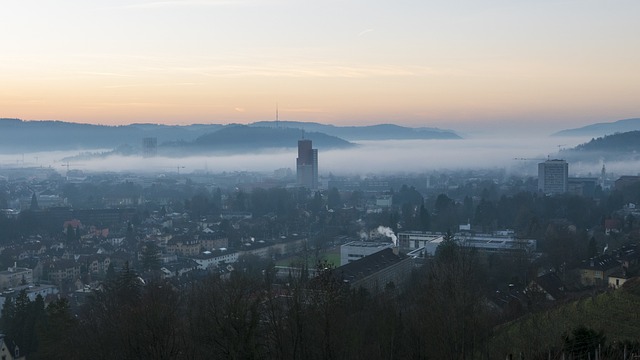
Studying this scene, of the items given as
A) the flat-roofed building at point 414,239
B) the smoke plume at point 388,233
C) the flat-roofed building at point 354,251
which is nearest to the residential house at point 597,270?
the flat-roofed building at point 354,251

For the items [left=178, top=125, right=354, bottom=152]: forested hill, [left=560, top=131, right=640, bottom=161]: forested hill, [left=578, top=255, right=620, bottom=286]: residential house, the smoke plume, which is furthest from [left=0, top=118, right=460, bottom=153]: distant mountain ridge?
[left=578, top=255, right=620, bottom=286]: residential house

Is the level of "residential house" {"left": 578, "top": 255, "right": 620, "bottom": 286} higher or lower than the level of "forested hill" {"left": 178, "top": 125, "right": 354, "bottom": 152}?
lower

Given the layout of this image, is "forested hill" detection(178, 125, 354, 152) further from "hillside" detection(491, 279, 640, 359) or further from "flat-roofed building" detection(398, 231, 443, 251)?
"hillside" detection(491, 279, 640, 359)

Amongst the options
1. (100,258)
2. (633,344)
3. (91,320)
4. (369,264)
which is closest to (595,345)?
(633,344)

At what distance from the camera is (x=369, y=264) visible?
66.8 ft

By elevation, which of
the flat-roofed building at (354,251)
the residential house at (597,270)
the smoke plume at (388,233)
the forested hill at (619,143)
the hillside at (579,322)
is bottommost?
the smoke plume at (388,233)

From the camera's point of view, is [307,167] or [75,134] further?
[75,134]

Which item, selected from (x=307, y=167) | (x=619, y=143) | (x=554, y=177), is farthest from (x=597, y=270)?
(x=619, y=143)

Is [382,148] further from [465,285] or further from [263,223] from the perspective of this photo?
[465,285]

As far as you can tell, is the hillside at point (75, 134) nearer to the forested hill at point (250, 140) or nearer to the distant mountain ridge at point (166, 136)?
the distant mountain ridge at point (166, 136)

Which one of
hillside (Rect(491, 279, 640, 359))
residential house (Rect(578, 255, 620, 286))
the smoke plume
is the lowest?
the smoke plume

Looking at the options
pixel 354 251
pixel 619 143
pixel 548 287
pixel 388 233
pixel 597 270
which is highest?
pixel 619 143

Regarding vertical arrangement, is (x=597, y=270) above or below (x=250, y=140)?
below

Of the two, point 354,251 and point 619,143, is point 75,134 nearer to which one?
point 619,143
